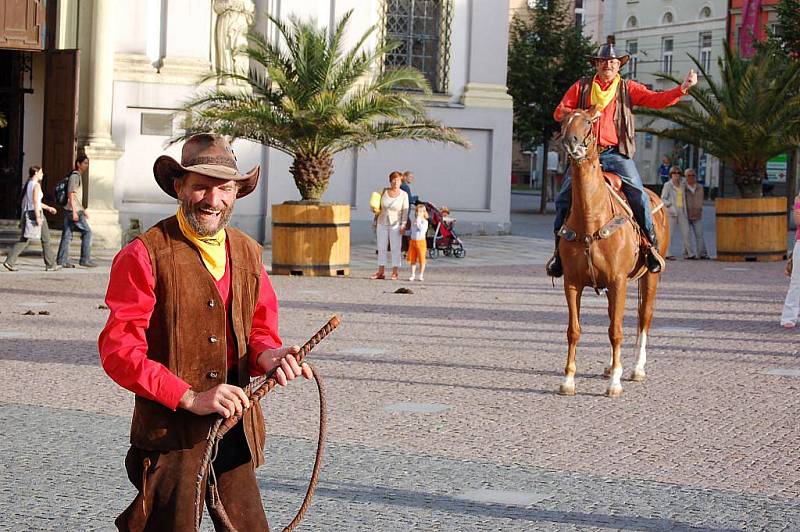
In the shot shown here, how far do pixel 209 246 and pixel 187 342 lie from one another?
0.30 metres

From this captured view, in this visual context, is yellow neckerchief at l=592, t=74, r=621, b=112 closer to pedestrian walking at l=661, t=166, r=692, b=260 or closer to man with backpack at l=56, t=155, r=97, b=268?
man with backpack at l=56, t=155, r=97, b=268

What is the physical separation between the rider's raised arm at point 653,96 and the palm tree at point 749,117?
581 inches

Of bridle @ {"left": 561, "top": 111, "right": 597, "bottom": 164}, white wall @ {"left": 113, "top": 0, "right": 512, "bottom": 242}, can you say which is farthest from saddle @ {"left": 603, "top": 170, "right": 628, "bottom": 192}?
white wall @ {"left": 113, "top": 0, "right": 512, "bottom": 242}

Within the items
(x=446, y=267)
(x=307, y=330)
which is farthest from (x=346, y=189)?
(x=307, y=330)

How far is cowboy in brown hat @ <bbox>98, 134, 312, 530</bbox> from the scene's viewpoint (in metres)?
4.21

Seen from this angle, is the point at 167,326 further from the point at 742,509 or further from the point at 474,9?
the point at 474,9

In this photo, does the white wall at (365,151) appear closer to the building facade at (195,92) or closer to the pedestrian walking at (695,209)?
the building facade at (195,92)

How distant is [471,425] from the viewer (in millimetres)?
9258

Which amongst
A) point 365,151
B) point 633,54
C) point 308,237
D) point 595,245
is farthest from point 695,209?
point 633,54

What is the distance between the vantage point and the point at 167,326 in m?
4.31

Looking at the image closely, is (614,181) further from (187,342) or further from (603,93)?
(187,342)

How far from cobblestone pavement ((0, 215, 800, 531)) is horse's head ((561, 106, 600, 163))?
1.79m

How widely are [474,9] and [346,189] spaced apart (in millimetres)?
4783

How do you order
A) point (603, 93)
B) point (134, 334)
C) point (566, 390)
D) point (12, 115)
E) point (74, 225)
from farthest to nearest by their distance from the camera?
1. point (12, 115)
2. point (74, 225)
3. point (603, 93)
4. point (566, 390)
5. point (134, 334)
